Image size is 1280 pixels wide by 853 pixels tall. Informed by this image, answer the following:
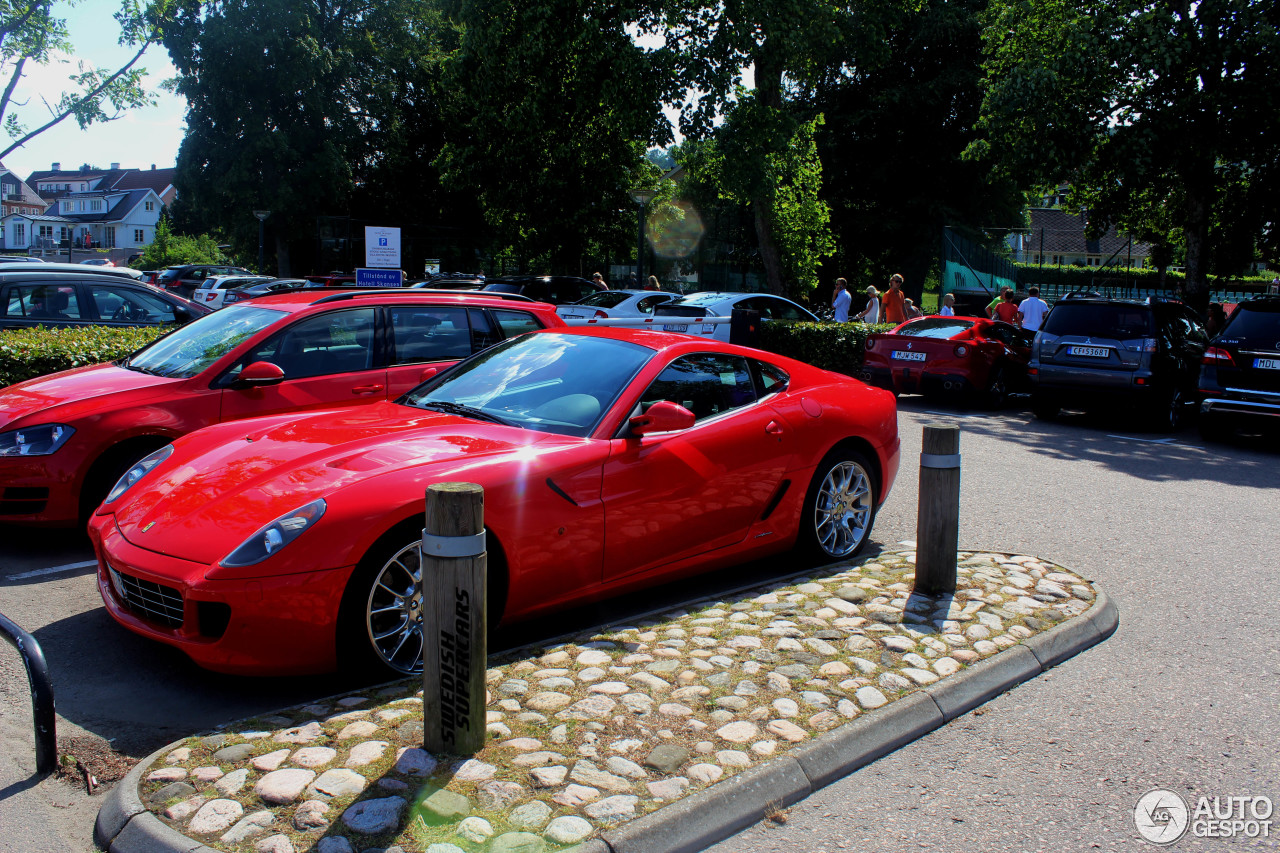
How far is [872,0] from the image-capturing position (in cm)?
2283

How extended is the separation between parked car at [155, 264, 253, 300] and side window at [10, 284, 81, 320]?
2570 centimetres

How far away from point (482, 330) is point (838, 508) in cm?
313

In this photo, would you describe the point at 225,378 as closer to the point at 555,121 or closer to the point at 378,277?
the point at 378,277

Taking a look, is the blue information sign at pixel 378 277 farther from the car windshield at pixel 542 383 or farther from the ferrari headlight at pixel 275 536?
the ferrari headlight at pixel 275 536

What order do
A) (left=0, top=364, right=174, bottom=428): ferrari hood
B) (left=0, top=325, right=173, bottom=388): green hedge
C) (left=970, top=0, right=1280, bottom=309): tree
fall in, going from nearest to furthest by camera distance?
(left=0, top=364, right=174, bottom=428): ferrari hood < (left=0, top=325, right=173, bottom=388): green hedge < (left=970, top=0, right=1280, bottom=309): tree

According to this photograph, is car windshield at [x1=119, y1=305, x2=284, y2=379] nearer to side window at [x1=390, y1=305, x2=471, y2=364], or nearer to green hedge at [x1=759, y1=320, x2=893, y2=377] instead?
side window at [x1=390, y1=305, x2=471, y2=364]

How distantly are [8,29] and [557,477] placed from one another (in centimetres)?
2762

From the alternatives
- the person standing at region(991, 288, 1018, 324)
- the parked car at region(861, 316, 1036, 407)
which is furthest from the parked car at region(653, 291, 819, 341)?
the person standing at region(991, 288, 1018, 324)

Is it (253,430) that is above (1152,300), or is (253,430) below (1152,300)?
below

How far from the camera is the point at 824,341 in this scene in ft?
54.7

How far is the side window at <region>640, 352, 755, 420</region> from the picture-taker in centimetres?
509

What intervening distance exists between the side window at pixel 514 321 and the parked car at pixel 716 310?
639 cm

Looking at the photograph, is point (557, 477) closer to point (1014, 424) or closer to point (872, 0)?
point (1014, 424)

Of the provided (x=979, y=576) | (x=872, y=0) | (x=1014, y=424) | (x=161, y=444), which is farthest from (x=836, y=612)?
(x=872, y=0)
